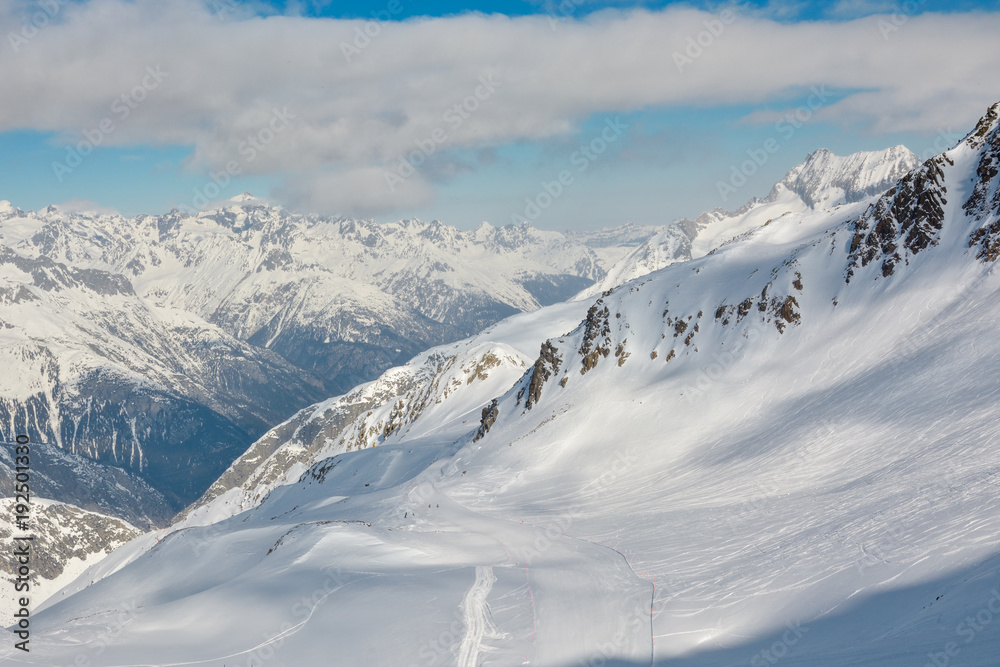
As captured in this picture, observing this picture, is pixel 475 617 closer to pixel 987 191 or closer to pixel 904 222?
pixel 904 222

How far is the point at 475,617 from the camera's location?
25781 millimetres

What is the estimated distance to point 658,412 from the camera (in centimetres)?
5641

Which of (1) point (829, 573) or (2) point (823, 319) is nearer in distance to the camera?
(1) point (829, 573)

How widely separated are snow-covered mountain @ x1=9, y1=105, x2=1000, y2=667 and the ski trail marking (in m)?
0.16

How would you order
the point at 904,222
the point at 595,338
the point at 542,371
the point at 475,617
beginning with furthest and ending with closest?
1. the point at 542,371
2. the point at 595,338
3. the point at 904,222
4. the point at 475,617

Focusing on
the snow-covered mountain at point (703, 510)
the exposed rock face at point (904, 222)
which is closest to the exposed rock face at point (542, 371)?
the snow-covered mountain at point (703, 510)

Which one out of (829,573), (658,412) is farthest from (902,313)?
(829,573)

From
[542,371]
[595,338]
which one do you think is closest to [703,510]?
[595,338]

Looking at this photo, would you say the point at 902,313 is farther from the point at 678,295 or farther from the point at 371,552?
the point at 371,552

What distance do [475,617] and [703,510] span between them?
16.0 m

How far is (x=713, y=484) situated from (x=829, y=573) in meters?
15.7

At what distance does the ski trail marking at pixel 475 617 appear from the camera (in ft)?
74.9

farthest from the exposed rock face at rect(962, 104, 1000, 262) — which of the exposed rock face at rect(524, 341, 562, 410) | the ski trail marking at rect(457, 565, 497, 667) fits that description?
the exposed rock face at rect(524, 341, 562, 410)

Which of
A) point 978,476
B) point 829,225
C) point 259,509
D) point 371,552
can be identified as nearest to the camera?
point 978,476
